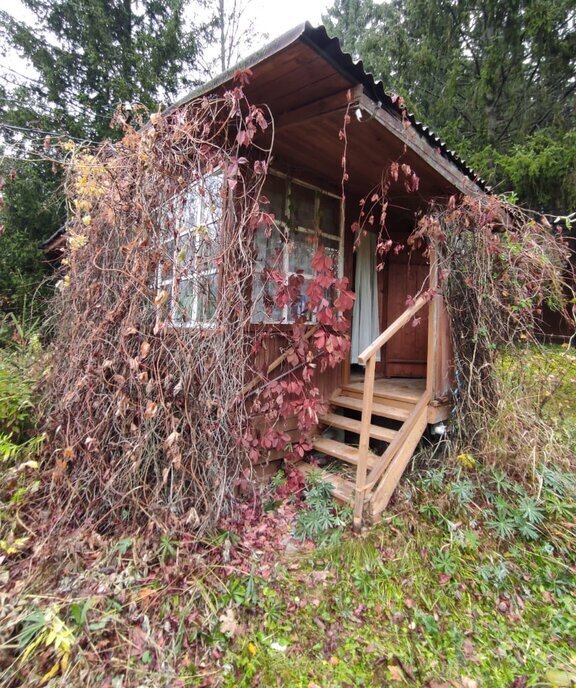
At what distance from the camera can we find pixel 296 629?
1854mm

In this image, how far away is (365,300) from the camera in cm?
453

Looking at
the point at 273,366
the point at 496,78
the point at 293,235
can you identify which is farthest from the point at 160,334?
the point at 496,78

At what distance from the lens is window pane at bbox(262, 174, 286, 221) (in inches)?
126

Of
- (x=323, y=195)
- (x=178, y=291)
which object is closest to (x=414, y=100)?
(x=323, y=195)

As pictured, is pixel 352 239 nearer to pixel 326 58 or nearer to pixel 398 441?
pixel 326 58

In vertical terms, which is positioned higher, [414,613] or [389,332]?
[389,332]

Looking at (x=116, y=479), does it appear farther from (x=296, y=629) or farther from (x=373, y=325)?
(x=373, y=325)

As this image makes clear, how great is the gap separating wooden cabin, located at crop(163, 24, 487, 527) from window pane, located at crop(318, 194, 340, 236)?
0.05 feet

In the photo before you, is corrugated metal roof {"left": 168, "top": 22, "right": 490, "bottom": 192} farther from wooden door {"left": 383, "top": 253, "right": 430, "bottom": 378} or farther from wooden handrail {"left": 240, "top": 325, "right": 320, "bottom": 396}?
wooden door {"left": 383, "top": 253, "right": 430, "bottom": 378}

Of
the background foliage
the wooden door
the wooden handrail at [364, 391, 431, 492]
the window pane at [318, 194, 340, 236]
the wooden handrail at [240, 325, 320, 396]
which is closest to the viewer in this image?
the wooden handrail at [364, 391, 431, 492]

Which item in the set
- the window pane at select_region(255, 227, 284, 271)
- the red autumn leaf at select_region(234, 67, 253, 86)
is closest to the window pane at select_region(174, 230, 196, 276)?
the window pane at select_region(255, 227, 284, 271)

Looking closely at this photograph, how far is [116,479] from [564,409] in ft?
15.0

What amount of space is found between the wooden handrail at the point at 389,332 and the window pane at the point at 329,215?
1.37 meters

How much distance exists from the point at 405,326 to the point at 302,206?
234 cm
